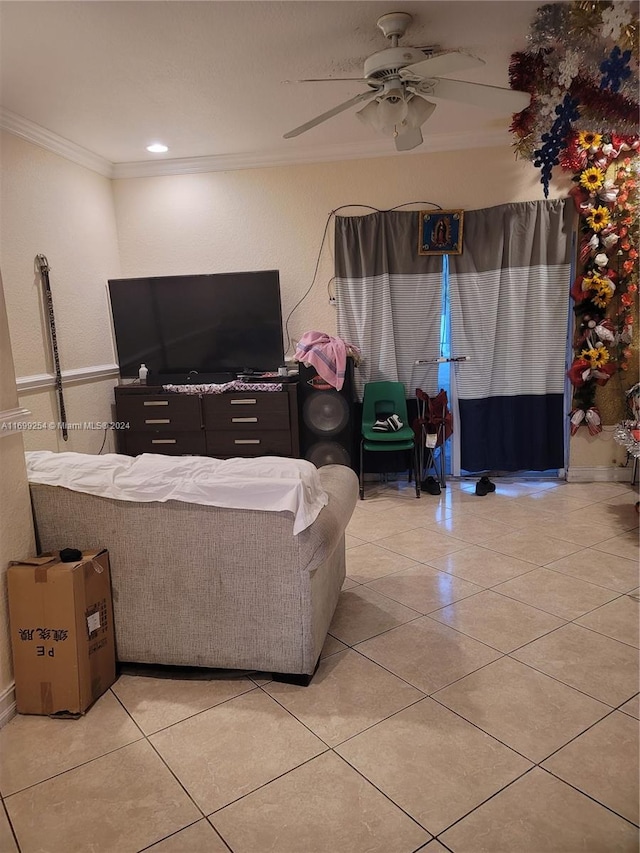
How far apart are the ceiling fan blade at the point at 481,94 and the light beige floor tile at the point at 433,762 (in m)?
2.42

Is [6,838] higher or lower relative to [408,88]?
lower

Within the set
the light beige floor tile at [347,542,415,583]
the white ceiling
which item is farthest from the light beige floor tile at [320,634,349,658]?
the white ceiling

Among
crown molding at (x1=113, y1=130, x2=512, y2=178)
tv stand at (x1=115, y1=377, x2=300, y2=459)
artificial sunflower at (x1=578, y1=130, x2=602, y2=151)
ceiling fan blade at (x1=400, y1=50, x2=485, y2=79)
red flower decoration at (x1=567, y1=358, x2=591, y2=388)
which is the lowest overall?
tv stand at (x1=115, y1=377, x2=300, y2=459)

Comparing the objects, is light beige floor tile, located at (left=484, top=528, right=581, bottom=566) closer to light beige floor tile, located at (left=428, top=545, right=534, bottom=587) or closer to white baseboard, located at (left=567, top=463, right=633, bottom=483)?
light beige floor tile, located at (left=428, top=545, right=534, bottom=587)

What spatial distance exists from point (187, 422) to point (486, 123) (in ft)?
9.86

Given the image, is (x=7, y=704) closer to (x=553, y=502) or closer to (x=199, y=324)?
(x=199, y=324)

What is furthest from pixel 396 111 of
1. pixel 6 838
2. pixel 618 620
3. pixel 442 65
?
→ pixel 6 838

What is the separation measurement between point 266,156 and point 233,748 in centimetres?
407

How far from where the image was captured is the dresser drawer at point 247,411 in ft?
14.4

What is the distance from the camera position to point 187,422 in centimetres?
449

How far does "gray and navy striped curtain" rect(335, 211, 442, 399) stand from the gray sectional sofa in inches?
103

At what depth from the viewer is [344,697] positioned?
2.08 metres

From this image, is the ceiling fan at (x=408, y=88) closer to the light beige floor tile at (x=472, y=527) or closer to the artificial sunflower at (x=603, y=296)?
the artificial sunflower at (x=603, y=296)

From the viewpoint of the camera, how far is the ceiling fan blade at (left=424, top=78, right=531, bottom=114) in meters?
2.47
